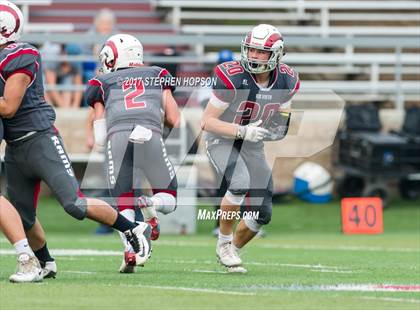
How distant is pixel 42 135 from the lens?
7.02 metres

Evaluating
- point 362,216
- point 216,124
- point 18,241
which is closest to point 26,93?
point 18,241

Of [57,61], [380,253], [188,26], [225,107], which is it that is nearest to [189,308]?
[225,107]

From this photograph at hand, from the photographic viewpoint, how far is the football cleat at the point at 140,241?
743 centimetres

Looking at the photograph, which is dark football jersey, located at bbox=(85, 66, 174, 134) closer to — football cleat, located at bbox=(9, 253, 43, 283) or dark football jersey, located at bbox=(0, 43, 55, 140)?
dark football jersey, located at bbox=(0, 43, 55, 140)

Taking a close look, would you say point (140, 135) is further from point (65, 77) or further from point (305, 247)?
point (65, 77)

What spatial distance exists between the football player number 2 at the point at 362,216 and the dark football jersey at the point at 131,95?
4.59m

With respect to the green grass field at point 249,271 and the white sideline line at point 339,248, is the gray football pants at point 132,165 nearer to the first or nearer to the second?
the green grass field at point 249,271

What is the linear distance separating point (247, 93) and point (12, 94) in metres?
1.94

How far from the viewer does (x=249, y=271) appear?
8.12 meters

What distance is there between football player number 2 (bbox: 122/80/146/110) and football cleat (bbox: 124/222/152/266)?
2.90ft

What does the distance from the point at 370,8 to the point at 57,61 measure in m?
A: 5.71

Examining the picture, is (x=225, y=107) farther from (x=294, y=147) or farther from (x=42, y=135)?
(x=294, y=147)

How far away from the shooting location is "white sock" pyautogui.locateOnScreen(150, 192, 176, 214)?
25.9 ft

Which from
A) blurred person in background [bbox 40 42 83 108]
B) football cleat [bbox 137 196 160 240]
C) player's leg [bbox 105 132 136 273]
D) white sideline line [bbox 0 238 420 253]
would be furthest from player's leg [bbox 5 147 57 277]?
blurred person in background [bbox 40 42 83 108]
